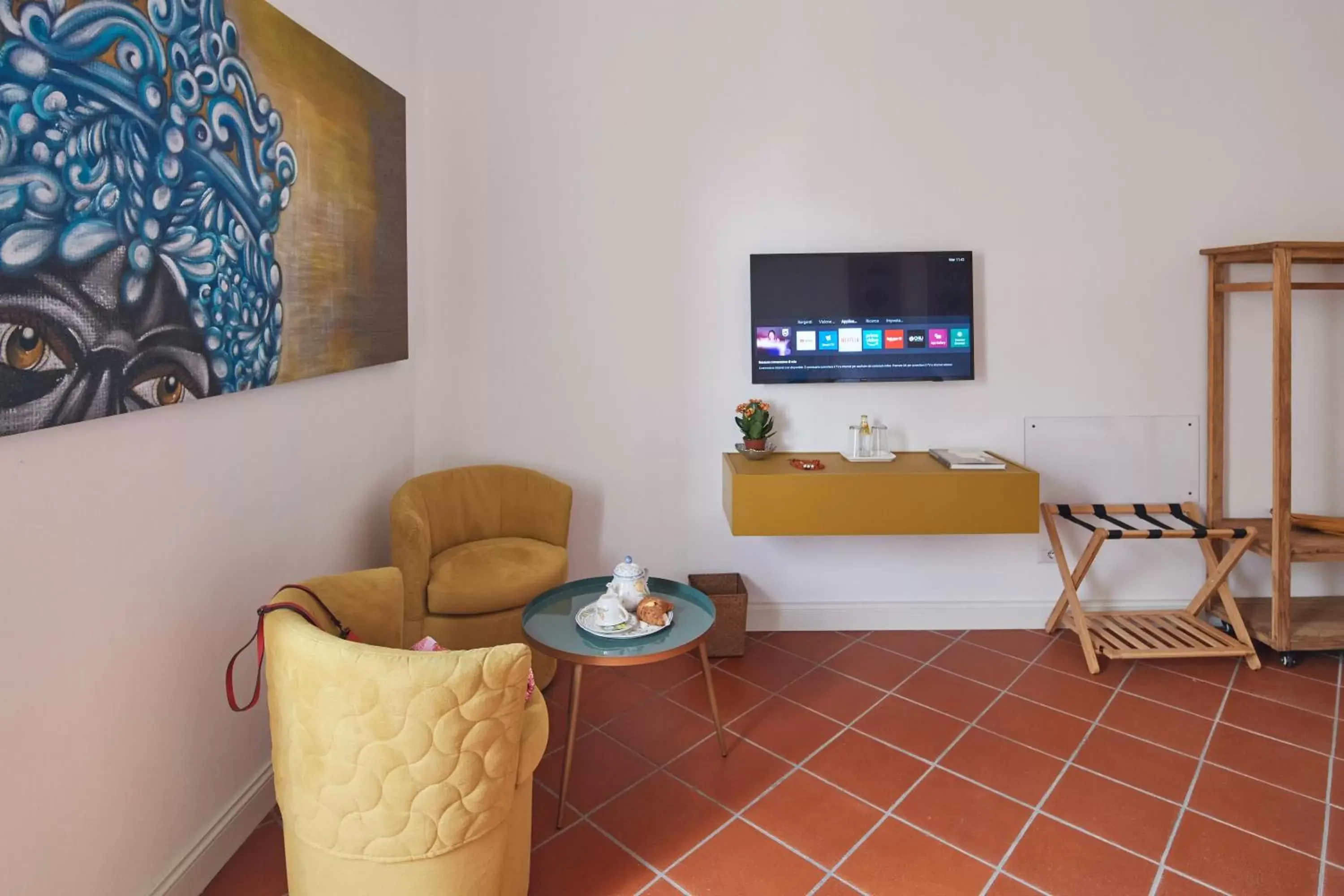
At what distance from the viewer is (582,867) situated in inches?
92.4

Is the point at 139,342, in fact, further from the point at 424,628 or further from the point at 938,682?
the point at 938,682

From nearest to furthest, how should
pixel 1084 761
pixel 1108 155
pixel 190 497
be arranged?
pixel 190 497 → pixel 1084 761 → pixel 1108 155

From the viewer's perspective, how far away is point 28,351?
5.36ft

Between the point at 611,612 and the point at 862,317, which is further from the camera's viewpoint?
the point at 862,317

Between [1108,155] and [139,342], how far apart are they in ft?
12.3

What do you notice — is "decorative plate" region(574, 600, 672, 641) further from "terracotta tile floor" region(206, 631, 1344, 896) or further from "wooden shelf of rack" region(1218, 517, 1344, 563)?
"wooden shelf of rack" region(1218, 517, 1344, 563)

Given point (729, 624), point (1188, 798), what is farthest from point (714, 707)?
point (1188, 798)

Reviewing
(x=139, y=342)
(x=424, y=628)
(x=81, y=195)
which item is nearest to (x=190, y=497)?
(x=139, y=342)

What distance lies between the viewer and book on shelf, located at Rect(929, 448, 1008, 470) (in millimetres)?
3559

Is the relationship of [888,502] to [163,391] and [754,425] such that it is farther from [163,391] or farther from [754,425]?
[163,391]

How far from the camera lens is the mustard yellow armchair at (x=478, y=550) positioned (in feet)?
10.3

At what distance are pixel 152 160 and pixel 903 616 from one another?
11.0 feet

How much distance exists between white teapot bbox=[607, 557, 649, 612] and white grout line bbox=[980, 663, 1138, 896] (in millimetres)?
1240

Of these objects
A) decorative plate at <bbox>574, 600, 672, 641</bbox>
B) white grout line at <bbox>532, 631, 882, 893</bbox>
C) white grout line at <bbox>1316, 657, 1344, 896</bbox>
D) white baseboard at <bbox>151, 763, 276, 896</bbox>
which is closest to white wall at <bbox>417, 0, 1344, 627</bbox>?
white grout line at <bbox>1316, 657, 1344, 896</bbox>
